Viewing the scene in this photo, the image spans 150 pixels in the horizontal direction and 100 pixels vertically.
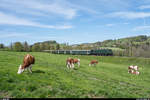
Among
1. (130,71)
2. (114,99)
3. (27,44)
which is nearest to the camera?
(114,99)

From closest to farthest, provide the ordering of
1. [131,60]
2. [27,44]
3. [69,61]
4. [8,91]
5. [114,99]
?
[8,91] < [114,99] < [69,61] < [131,60] < [27,44]

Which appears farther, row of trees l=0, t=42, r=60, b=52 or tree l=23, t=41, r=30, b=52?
tree l=23, t=41, r=30, b=52

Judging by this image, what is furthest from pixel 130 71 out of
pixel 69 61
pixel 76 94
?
pixel 76 94

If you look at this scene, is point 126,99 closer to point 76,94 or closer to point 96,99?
point 96,99

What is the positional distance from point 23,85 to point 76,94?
12.9 ft

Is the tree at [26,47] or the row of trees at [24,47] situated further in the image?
the tree at [26,47]

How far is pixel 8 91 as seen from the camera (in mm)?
7793

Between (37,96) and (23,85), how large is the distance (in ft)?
6.36

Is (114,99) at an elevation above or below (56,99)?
below

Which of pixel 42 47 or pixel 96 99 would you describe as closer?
pixel 96 99

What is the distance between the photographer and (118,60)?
67.2m

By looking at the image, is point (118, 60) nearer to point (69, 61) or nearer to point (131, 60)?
point (131, 60)

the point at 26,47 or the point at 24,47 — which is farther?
the point at 26,47

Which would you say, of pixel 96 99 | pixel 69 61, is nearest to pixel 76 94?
pixel 96 99
